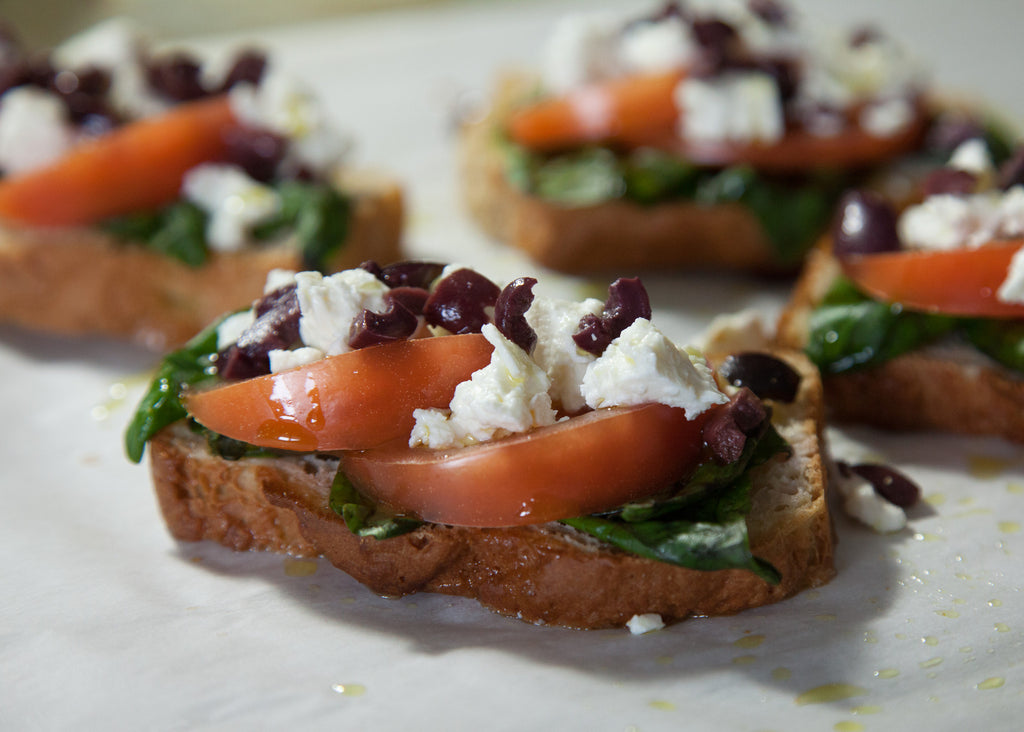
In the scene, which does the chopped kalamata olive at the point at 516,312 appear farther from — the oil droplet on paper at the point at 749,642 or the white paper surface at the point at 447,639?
the oil droplet on paper at the point at 749,642

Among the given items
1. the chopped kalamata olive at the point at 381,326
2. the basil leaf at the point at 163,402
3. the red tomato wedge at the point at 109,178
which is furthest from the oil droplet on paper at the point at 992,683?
the red tomato wedge at the point at 109,178

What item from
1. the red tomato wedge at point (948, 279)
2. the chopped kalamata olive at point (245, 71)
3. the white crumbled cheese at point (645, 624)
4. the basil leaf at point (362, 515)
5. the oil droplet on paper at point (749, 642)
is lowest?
the oil droplet on paper at point (749, 642)

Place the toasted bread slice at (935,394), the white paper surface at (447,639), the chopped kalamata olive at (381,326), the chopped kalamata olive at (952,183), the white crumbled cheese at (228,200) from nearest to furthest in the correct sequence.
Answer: the white paper surface at (447,639)
the chopped kalamata olive at (381,326)
the toasted bread slice at (935,394)
the chopped kalamata olive at (952,183)
the white crumbled cheese at (228,200)

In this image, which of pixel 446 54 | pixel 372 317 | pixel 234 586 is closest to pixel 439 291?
pixel 372 317

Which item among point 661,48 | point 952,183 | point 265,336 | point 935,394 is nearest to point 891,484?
point 935,394

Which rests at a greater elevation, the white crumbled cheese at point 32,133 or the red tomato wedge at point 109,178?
the white crumbled cheese at point 32,133

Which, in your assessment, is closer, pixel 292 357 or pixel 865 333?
pixel 292 357

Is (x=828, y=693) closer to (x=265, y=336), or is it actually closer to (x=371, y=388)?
(x=371, y=388)
